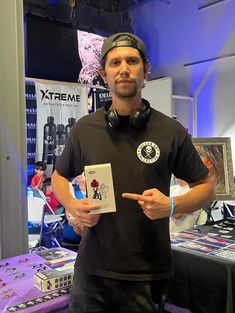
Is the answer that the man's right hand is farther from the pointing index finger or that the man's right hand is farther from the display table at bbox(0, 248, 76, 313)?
the display table at bbox(0, 248, 76, 313)

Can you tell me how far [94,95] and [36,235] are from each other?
1816 millimetres

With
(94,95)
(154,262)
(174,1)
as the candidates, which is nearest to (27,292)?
(154,262)

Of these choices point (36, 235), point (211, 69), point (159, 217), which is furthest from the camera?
point (211, 69)

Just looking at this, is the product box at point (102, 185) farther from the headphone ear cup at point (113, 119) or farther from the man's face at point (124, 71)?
the man's face at point (124, 71)

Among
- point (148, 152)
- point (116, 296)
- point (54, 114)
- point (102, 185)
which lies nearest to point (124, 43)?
point (148, 152)

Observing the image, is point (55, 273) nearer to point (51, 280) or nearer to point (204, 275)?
point (51, 280)

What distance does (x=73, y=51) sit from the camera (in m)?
4.57

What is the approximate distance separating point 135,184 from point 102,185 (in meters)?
0.14

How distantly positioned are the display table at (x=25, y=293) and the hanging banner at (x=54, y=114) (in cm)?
250

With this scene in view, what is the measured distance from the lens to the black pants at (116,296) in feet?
3.75

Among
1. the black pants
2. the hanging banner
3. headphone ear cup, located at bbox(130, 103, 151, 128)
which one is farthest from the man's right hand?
the hanging banner

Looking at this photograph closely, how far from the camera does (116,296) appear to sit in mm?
1149

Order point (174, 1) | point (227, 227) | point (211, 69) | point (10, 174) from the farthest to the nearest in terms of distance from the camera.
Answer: point (174, 1) < point (211, 69) < point (227, 227) < point (10, 174)

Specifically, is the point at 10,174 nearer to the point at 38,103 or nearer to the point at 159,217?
the point at 159,217
